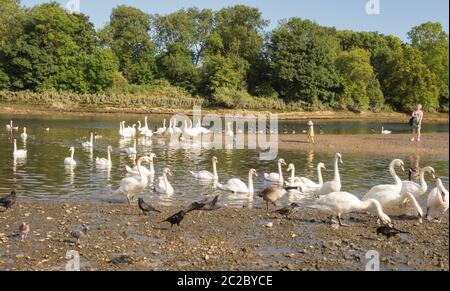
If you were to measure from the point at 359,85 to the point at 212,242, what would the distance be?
246ft

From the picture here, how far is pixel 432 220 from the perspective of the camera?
41.2 feet

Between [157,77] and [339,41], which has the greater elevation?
[339,41]

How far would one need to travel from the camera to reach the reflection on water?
628 inches

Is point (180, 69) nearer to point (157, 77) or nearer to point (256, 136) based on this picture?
point (157, 77)

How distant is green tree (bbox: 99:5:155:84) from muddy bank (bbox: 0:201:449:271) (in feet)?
232

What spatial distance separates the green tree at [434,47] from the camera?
3231 inches

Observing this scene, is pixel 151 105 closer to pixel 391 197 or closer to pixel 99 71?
pixel 99 71

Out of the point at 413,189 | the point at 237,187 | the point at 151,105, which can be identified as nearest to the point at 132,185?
the point at 237,187

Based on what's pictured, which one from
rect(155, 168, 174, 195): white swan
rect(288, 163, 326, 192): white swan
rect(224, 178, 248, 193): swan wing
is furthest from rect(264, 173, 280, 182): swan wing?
rect(155, 168, 174, 195): white swan

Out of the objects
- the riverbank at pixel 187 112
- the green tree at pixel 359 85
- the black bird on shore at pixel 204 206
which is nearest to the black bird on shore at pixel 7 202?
the black bird on shore at pixel 204 206

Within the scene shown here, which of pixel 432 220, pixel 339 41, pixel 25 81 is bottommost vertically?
pixel 432 220

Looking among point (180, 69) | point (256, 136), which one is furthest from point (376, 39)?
point (256, 136)

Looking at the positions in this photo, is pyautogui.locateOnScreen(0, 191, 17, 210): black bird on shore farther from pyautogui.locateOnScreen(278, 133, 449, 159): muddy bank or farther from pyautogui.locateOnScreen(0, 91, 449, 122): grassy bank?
pyautogui.locateOnScreen(0, 91, 449, 122): grassy bank

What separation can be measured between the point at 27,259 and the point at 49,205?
4.60m
